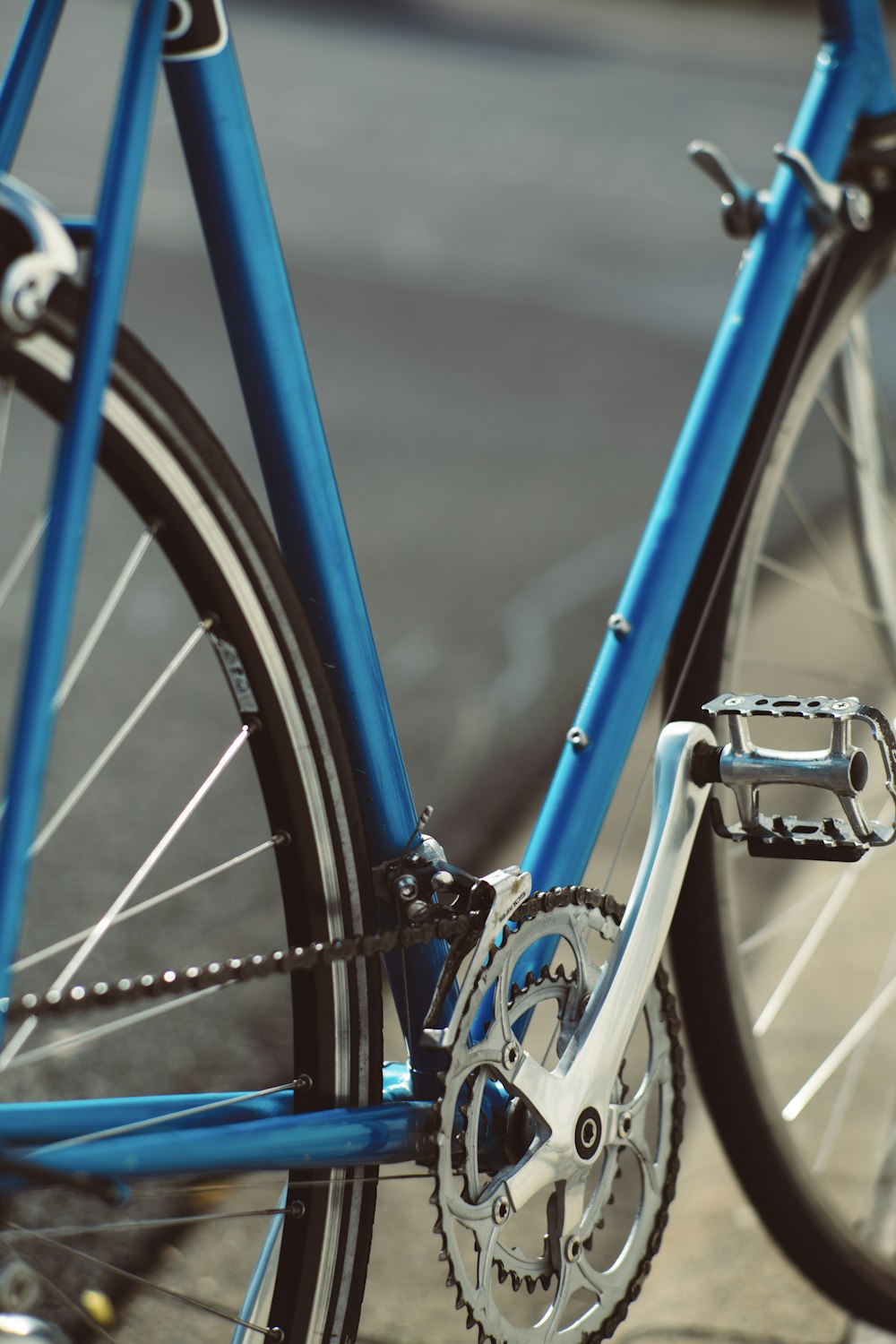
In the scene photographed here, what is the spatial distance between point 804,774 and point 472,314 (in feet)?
17.3

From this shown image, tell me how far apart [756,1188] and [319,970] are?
2.43 feet

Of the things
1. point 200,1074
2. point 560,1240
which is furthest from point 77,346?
point 200,1074

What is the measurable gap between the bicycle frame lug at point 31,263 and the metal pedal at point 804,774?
2.04 ft

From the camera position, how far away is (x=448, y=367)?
5672mm

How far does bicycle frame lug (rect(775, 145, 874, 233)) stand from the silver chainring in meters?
0.77

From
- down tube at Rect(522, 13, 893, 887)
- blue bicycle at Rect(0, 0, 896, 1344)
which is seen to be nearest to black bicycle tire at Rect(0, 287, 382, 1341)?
blue bicycle at Rect(0, 0, 896, 1344)

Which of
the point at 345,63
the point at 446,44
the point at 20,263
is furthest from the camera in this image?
the point at 446,44

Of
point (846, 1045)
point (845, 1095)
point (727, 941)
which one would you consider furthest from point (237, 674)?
point (845, 1095)

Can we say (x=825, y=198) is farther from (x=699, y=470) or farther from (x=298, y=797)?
(x=298, y=797)

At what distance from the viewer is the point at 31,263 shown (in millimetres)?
892

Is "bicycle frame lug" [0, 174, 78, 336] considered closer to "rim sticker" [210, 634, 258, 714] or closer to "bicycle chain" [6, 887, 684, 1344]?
"rim sticker" [210, 634, 258, 714]

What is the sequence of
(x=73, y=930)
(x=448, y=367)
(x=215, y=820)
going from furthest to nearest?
(x=448, y=367) < (x=215, y=820) < (x=73, y=930)

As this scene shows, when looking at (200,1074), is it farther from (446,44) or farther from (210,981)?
(446,44)

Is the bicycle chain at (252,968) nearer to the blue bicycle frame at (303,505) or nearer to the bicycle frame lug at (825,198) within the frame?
the blue bicycle frame at (303,505)
